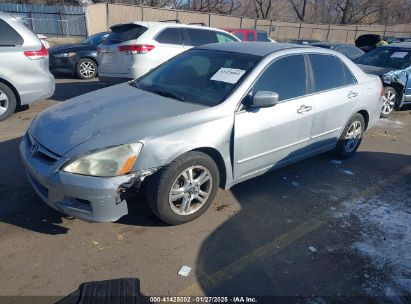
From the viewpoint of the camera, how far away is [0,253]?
9.52 feet

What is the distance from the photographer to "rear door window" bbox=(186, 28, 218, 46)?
27.0 feet

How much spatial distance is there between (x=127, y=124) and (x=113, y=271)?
1.24m

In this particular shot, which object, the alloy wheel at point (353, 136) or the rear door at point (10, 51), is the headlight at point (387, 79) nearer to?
the alloy wheel at point (353, 136)

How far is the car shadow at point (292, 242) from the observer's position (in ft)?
8.91

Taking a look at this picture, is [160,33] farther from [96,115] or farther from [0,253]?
[0,253]

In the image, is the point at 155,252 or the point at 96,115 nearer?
the point at 155,252

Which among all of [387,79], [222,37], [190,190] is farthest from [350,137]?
[222,37]

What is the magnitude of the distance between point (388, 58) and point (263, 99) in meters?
6.80

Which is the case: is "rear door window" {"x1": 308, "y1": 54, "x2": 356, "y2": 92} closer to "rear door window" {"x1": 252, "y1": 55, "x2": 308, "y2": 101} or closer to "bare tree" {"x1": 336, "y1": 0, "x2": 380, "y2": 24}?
"rear door window" {"x1": 252, "y1": 55, "x2": 308, "y2": 101}

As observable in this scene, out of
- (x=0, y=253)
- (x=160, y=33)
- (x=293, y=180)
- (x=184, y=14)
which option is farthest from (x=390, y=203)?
(x=184, y=14)

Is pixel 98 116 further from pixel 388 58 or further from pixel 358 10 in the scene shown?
pixel 358 10

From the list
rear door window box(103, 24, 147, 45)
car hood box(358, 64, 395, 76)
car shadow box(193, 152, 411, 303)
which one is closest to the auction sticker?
car hood box(358, 64, 395, 76)

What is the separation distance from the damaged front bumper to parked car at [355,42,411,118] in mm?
6994

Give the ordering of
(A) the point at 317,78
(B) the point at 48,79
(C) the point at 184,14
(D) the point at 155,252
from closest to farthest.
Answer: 1. (D) the point at 155,252
2. (A) the point at 317,78
3. (B) the point at 48,79
4. (C) the point at 184,14
